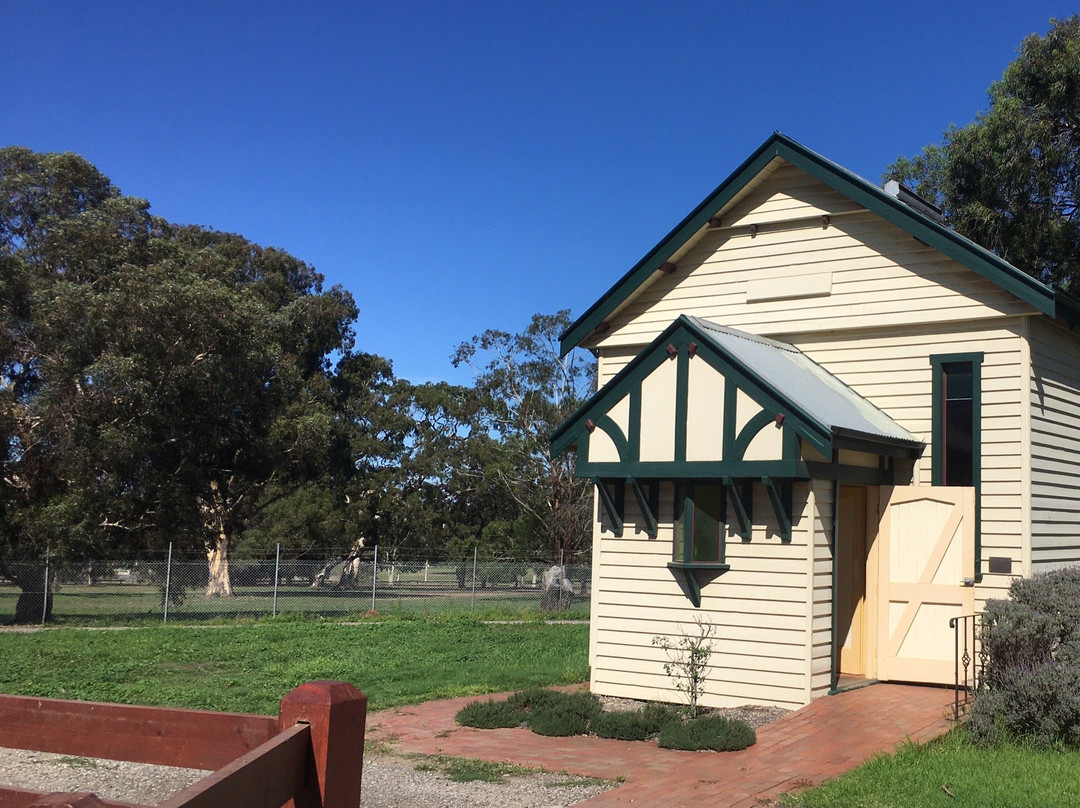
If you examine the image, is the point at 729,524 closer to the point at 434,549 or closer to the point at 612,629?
the point at 612,629

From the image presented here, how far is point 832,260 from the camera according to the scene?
13.1 m

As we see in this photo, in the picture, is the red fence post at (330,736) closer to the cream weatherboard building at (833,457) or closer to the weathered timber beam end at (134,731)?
the weathered timber beam end at (134,731)

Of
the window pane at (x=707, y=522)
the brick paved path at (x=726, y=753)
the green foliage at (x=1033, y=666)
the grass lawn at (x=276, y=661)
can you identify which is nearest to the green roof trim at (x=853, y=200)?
the green foliage at (x=1033, y=666)

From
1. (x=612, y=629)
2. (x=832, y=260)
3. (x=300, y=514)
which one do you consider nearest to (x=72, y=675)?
(x=612, y=629)

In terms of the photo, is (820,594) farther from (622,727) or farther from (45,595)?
(45,595)

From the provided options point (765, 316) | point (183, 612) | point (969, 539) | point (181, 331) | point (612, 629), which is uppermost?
point (181, 331)

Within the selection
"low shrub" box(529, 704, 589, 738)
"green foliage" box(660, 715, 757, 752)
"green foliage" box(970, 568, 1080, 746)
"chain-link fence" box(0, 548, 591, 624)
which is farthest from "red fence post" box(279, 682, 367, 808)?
"chain-link fence" box(0, 548, 591, 624)

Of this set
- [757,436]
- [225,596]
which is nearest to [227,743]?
[757,436]

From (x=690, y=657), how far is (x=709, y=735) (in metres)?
2.05

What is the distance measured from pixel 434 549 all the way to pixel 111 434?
2487 centimetres

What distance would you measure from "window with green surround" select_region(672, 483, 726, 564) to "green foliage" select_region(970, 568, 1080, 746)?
9.77 feet

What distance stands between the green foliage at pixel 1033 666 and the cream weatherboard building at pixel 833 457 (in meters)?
1.78

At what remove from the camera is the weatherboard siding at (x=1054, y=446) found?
1189cm

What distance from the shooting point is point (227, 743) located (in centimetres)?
323
